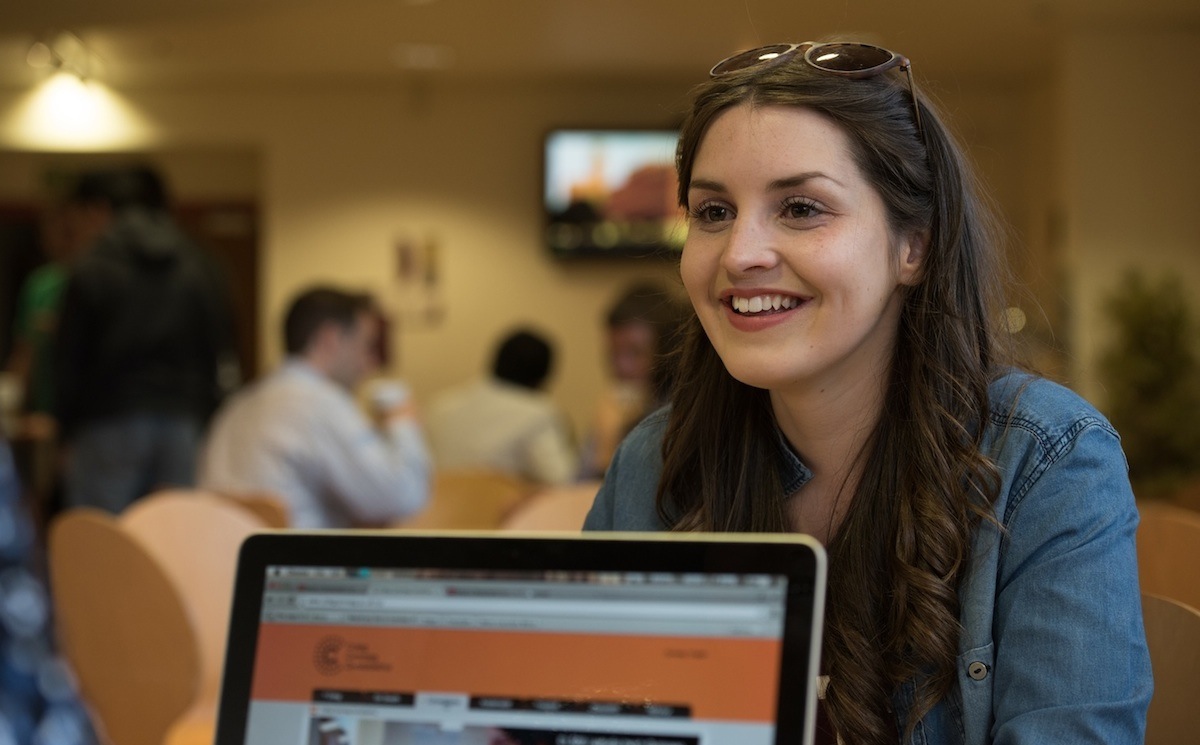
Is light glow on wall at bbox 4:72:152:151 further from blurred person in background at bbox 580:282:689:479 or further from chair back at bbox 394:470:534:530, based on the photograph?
chair back at bbox 394:470:534:530

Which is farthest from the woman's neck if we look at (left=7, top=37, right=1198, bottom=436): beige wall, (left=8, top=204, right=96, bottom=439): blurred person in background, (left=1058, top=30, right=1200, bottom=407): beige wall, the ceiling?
(left=7, top=37, right=1198, bottom=436): beige wall

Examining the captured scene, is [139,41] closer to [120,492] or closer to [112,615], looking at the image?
[120,492]

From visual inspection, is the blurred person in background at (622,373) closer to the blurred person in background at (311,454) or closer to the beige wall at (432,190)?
the blurred person in background at (311,454)

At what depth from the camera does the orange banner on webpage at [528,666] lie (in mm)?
835

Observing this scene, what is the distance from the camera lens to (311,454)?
11.9 feet

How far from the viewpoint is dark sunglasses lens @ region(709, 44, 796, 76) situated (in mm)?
1328

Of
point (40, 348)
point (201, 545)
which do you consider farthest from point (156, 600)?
point (40, 348)

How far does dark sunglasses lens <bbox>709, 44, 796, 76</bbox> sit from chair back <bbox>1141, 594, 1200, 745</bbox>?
→ 0.68 m

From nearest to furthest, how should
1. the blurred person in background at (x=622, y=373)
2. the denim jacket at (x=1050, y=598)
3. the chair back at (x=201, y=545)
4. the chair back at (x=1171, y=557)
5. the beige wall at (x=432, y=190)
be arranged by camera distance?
the denim jacket at (x=1050, y=598)
the chair back at (x=1171, y=557)
the chair back at (x=201, y=545)
the blurred person in background at (x=622, y=373)
the beige wall at (x=432, y=190)

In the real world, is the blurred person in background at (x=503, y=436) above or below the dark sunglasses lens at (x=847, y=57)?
below

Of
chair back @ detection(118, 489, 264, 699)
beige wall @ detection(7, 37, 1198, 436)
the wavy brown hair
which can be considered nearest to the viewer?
the wavy brown hair

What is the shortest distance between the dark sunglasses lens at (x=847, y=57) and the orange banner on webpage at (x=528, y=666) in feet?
2.17

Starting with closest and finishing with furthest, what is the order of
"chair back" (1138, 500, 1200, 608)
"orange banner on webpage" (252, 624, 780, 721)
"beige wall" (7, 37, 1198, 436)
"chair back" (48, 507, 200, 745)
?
"orange banner on webpage" (252, 624, 780, 721) → "chair back" (1138, 500, 1200, 608) → "chair back" (48, 507, 200, 745) → "beige wall" (7, 37, 1198, 436)

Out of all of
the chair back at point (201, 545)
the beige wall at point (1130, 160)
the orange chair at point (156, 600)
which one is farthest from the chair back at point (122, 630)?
the beige wall at point (1130, 160)
